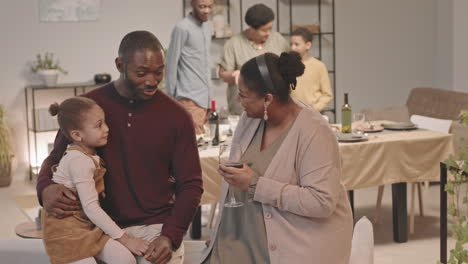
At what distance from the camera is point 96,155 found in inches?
117

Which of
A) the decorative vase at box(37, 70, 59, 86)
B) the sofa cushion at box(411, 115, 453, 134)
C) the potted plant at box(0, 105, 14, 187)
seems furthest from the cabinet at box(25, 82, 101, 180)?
the sofa cushion at box(411, 115, 453, 134)

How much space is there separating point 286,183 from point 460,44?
5576 mm

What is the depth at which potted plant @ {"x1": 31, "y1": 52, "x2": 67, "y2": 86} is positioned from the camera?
744 cm

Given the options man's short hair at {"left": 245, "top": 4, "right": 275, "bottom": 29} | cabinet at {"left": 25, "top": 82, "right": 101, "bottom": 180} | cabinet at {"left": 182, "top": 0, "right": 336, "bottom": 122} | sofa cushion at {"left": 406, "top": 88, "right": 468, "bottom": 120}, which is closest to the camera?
man's short hair at {"left": 245, "top": 4, "right": 275, "bottom": 29}

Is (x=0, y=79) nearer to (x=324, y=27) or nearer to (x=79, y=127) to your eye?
(x=324, y=27)

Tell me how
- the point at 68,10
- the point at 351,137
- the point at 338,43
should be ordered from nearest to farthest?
the point at 351,137 → the point at 68,10 → the point at 338,43

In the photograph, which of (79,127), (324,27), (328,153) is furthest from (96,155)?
(324,27)

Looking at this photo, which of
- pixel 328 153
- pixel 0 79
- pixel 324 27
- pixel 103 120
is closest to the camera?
pixel 328 153

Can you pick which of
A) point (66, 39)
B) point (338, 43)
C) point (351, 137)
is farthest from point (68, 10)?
point (351, 137)

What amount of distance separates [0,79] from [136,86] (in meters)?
4.93

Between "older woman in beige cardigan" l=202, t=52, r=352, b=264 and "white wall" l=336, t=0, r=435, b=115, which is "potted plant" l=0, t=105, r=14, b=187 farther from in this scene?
"older woman in beige cardigan" l=202, t=52, r=352, b=264

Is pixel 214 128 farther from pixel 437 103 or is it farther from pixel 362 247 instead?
pixel 437 103

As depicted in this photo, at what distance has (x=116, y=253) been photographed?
289 cm

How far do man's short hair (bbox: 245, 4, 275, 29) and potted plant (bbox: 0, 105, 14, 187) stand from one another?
259 cm
